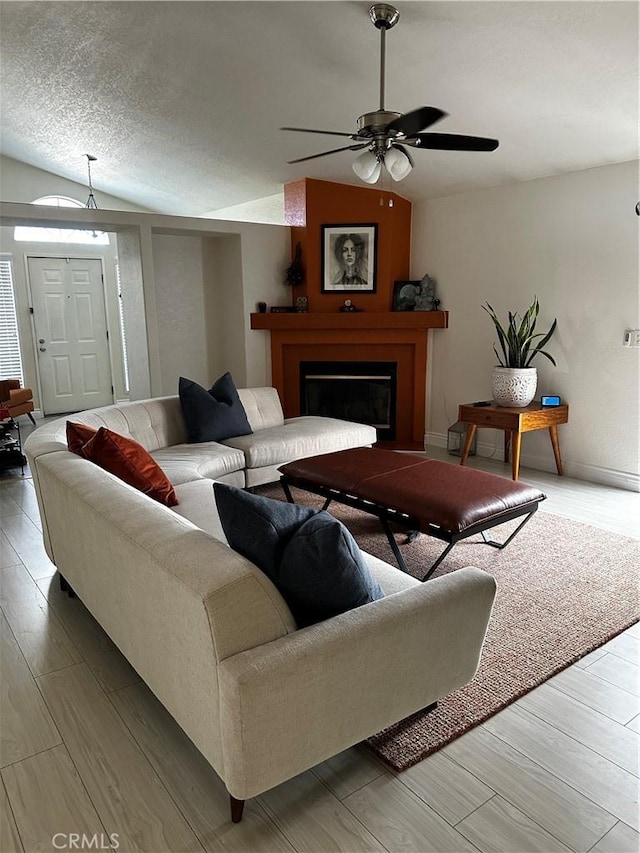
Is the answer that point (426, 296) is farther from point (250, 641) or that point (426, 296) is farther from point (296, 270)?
point (250, 641)

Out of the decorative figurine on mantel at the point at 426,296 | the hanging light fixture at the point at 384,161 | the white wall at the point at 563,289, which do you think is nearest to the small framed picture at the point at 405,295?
the decorative figurine on mantel at the point at 426,296

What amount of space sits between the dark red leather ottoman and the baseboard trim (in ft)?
5.07

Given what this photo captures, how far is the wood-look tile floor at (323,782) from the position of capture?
1502mm

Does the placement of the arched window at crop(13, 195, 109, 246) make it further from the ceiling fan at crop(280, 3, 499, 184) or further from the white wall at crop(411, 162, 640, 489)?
the ceiling fan at crop(280, 3, 499, 184)

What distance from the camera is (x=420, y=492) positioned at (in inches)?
111

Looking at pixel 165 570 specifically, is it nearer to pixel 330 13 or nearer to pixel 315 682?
pixel 315 682

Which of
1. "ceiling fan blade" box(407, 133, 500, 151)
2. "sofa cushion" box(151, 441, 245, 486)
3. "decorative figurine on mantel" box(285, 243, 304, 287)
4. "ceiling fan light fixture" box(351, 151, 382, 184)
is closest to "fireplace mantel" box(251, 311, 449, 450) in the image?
"decorative figurine on mantel" box(285, 243, 304, 287)

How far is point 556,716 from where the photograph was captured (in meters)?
1.95

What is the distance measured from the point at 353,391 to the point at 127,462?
346 centimetres

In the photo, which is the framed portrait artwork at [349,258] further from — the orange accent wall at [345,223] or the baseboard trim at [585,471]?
the baseboard trim at [585,471]

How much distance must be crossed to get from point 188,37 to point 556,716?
12.4ft

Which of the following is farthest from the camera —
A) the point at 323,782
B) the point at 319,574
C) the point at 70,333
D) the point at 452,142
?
the point at 70,333

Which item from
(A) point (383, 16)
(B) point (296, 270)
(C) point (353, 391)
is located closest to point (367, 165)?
(A) point (383, 16)

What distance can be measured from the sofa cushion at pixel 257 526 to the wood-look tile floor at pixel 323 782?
66 centimetres
